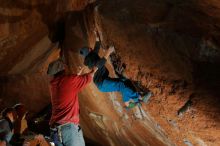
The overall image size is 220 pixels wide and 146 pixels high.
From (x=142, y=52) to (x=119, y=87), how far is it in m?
0.67

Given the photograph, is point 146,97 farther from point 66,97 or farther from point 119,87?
point 66,97

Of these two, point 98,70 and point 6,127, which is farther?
point 6,127

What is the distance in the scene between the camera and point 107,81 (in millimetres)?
4516

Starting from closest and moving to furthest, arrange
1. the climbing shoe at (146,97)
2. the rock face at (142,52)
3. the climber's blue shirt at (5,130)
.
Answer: the rock face at (142,52) < the climbing shoe at (146,97) < the climber's blue shirt at (5,130)

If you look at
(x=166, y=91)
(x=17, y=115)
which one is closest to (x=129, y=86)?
(x=166, y=91)

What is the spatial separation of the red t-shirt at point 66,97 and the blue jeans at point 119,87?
326mm

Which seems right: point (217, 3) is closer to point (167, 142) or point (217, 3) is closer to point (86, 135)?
point (167, 142)

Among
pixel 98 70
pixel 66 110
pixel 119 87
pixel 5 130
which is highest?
pixel 98 70

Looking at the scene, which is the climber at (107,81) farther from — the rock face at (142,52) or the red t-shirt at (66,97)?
the red t-shirt at (66,97)

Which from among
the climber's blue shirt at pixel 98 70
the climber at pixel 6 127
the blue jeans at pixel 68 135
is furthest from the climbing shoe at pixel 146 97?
the climber at pixel 6 127

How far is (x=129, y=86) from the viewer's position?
4375 millimetres

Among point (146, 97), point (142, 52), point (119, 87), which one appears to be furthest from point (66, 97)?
point (142, 52)

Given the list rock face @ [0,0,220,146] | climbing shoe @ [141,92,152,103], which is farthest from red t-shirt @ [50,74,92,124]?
climbing shoe @ [141,92,152,103]

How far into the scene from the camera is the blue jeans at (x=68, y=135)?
4.70 metres
